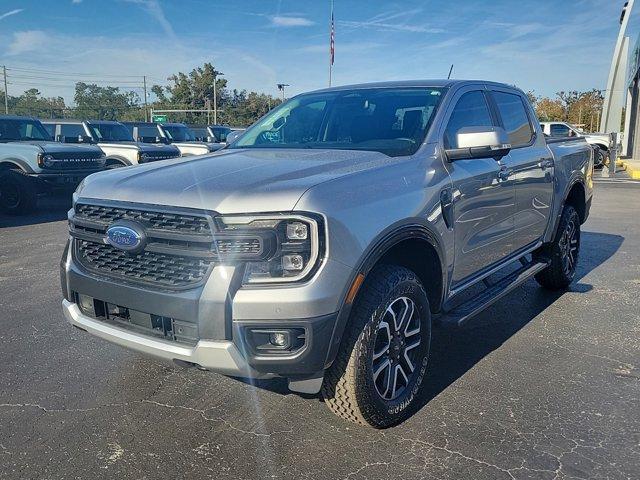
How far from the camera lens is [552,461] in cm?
272

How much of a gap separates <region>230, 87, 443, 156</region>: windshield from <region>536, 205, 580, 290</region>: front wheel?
235 cm

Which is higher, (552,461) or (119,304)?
(119,304)

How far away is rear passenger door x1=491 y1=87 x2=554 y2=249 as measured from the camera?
440 centimetres

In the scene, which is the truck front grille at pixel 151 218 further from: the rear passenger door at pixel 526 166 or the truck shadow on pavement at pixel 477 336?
the rear passenger door at pixel 526 166

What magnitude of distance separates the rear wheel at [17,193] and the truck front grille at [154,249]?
8.34 meters

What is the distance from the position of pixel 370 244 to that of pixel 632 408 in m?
1.93

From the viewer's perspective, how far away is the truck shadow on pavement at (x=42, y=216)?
1003 centimetres

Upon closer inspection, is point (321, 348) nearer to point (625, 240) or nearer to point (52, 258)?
point (52, 258)

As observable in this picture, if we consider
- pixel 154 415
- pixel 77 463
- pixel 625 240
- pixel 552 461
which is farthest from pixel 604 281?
pixel 77 463

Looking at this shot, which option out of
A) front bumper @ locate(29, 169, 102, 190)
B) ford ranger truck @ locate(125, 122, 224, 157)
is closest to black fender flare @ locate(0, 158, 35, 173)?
front bumper @ locate(29, 169, 102, 190)

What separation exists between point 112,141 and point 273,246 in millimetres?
13134

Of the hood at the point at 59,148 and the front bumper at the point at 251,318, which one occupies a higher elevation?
the hood at the point at 59,148

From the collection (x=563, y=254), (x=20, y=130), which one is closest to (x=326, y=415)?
(x=563, y=254)

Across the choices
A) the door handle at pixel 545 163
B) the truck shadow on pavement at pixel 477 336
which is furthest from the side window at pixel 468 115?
the truck shadow on pavement at pixel 477 336
